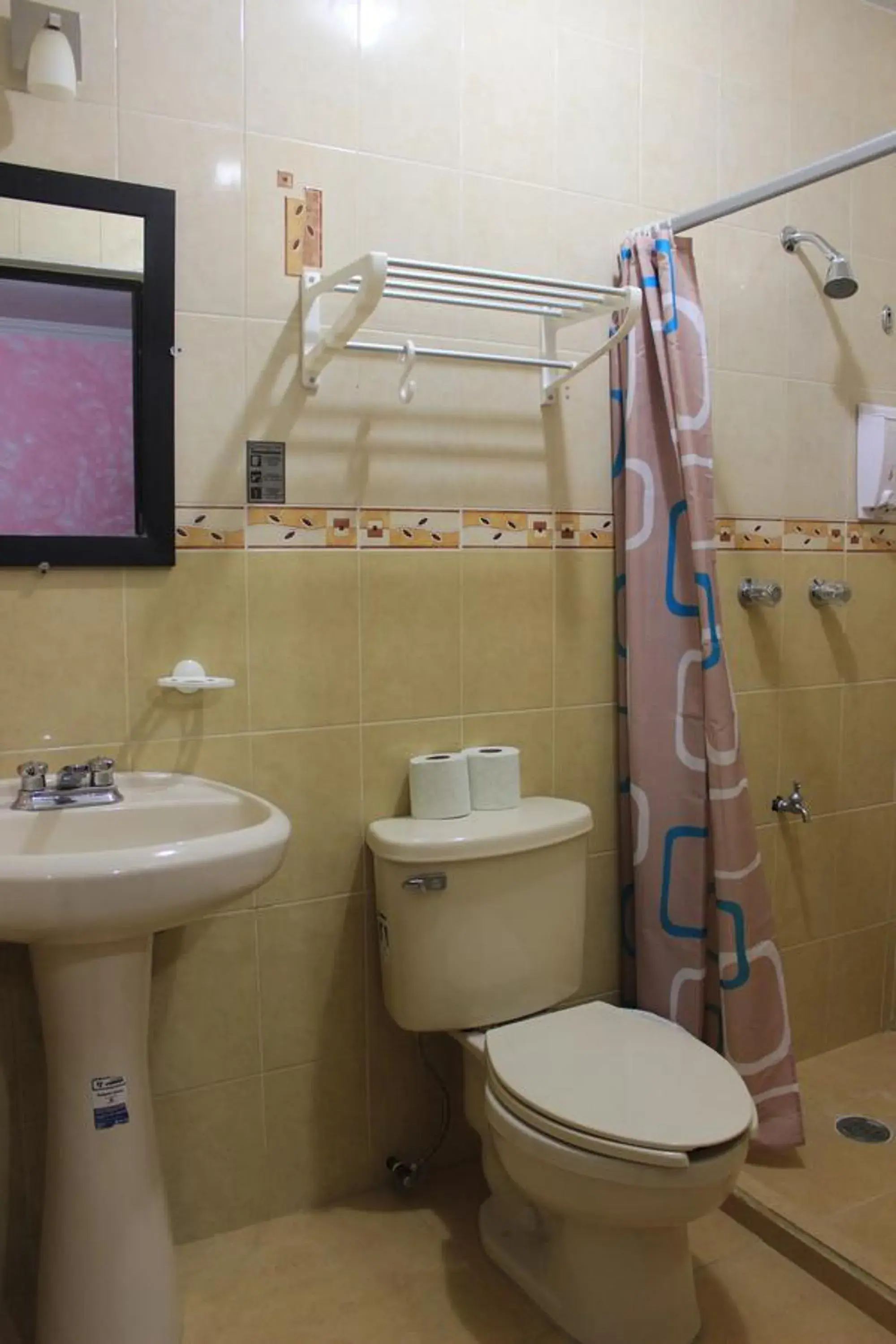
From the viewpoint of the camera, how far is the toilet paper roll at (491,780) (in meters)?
1.88

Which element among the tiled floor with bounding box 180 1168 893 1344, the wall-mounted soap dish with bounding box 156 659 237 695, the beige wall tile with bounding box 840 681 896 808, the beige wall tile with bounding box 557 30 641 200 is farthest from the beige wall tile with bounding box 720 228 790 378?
the tiled floor with bounding box 180 1168 893 1344

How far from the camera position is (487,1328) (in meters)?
1.58

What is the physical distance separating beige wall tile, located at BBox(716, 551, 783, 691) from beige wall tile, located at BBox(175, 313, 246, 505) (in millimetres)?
1098

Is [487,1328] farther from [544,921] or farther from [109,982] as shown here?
[109,982]

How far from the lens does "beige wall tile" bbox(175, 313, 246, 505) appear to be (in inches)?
65.6

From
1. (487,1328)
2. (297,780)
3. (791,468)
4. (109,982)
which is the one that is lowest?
(487,1328)

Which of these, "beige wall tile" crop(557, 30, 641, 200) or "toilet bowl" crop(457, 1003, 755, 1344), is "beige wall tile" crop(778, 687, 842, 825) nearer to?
"toilet bowl" crop(457, 1003, 755, 1344)

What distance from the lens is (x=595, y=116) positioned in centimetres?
200

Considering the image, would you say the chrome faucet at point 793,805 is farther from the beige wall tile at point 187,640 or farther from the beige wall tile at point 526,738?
the beige wall tile at point 187,640

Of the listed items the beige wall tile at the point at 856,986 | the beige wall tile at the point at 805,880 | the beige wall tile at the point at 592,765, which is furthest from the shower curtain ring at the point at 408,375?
the beige wall tile at the point at 856,986

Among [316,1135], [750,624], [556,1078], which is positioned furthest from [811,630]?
[316,1135]

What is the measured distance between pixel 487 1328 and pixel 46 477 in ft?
4.92

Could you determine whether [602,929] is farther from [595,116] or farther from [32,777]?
[595,116]

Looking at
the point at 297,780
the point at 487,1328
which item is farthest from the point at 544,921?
the point at 487,1328
